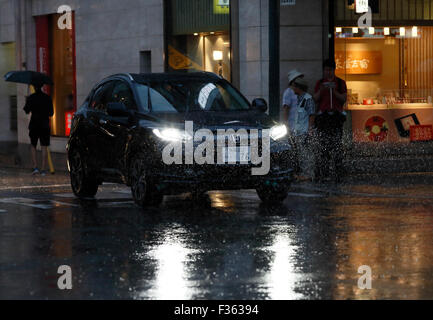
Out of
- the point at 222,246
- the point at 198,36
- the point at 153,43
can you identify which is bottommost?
the point at 222,246

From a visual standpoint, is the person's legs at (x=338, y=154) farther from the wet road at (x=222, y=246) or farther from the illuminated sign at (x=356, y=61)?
the illuminated sign at (x=356, y=61)

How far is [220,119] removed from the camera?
13555 mm

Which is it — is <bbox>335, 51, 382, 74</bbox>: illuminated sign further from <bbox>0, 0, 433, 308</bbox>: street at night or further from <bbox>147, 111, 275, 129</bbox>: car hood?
<bbox>147, 111, 275, 129</bbox>: car hood

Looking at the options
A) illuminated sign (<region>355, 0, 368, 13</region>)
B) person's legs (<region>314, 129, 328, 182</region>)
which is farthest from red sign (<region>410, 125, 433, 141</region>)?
person's legs (<region>314, 129, 328, 182</region>)

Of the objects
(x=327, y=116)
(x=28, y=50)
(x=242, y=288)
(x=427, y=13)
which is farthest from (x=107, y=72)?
(x=242, y=288)

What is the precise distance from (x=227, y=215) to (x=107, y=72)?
1554 cm

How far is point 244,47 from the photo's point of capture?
2327 cm

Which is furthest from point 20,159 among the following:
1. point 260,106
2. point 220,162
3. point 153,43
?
point 220,162

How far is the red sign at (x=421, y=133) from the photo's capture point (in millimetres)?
23031

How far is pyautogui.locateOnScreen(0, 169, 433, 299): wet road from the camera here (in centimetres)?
798

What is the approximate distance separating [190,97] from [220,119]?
116 centimetres

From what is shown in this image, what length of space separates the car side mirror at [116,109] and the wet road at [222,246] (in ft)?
3.90

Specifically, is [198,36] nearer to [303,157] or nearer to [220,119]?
[303,157]
